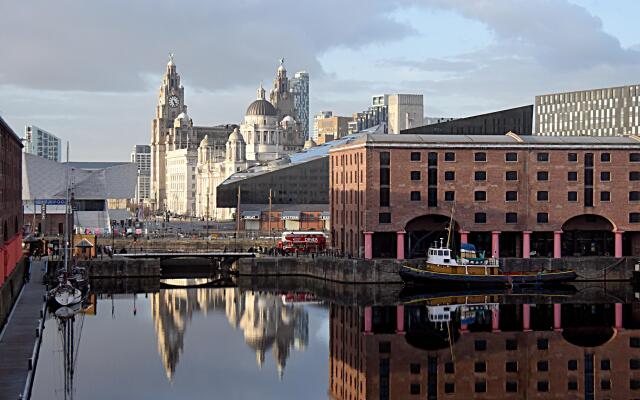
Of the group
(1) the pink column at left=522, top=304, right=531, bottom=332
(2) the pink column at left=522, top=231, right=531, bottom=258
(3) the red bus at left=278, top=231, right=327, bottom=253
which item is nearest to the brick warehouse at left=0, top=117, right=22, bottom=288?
(3) the red bus at left=278, top=231, right=327, bottom=253

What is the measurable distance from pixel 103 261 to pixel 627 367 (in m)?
49.4

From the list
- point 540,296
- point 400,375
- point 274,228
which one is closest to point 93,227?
point 274,228

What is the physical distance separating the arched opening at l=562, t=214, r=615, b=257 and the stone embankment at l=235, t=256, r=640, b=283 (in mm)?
4120

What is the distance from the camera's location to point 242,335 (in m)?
56.4

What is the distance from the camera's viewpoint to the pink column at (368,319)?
188 ft

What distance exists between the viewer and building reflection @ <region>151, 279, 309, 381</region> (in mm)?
51963

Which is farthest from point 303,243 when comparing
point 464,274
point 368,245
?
point 464,274

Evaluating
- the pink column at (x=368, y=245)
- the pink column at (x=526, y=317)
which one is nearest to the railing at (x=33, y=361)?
the pink column at (x=526, y=317)

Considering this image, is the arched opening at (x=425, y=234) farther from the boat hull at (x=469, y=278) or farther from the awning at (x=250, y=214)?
the awning at (x=250, y=214)

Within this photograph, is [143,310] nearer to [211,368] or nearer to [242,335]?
[242,335]

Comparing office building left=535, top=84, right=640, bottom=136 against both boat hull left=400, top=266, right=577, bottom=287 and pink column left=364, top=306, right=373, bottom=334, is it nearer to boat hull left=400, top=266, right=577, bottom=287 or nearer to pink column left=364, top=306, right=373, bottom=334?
boat hull left=400, top=266, right=577, bottom=287

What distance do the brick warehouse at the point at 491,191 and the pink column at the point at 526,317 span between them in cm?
1652

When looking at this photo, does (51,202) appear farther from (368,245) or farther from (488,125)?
(488,125)

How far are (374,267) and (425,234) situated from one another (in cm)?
797
